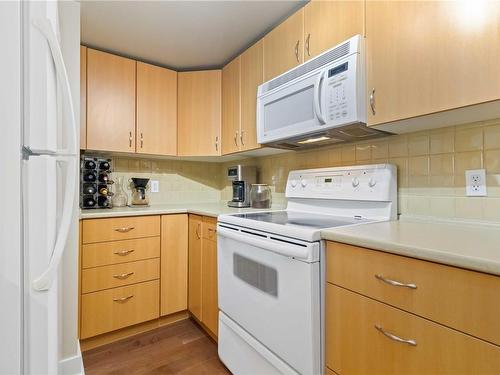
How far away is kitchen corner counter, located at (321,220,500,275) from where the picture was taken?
0.69 metres

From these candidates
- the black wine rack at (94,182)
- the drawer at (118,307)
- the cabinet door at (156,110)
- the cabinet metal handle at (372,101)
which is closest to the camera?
the cabinet metal handle at (372,101)

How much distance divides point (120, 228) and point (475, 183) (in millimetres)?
2031

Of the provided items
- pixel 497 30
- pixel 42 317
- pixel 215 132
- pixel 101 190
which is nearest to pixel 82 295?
pixel 101 190

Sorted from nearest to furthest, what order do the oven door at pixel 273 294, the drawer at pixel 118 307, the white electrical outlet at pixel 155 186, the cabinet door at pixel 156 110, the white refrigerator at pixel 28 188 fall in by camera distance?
1. the white refrigerator at pixel 28 188
2. the oven door at pixel 273 294
3. the drawer at pixel 118 307
4. the cabinet door at pixel 156 110
5. the white electrical outlet at pixel 155 186

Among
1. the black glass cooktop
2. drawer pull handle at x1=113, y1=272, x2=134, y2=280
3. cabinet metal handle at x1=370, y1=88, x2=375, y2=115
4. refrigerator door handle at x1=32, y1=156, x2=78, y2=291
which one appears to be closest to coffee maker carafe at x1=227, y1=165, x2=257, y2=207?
the black glass cooktop

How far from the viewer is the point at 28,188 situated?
60 cm

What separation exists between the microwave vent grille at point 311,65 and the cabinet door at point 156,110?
3.26 ft

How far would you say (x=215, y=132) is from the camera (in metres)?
2.37

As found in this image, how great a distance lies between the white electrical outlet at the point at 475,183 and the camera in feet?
3.74

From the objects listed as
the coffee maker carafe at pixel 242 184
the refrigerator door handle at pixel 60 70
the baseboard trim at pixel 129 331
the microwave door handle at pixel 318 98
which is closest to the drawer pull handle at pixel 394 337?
the microwave door handle at pixel 318 98

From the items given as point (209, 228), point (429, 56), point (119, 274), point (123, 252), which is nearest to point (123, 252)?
point (123, 252)

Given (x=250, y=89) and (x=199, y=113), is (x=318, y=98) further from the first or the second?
(x=199, y=113)

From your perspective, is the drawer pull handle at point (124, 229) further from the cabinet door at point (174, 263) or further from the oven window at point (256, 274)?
the oven window at point (256, 274)

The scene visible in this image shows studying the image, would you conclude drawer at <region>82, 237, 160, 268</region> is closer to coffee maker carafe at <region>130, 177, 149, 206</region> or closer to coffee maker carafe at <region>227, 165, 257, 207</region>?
coffee maker carafe at <region>130, 177, 149, 206</region>
